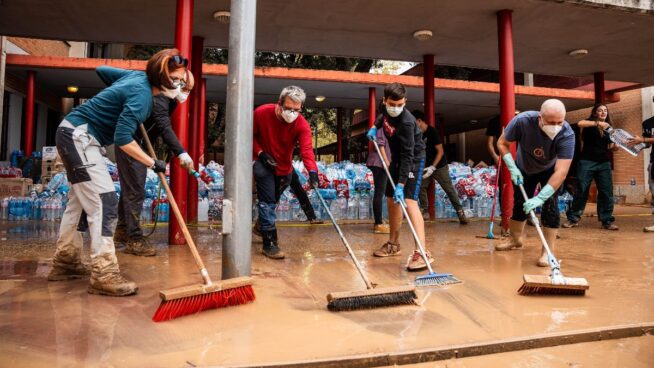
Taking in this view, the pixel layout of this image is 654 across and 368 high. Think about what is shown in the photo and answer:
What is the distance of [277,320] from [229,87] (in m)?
1.67

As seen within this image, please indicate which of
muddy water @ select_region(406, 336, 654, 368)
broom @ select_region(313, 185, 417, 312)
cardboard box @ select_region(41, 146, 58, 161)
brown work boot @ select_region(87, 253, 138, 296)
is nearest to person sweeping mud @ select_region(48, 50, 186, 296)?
brown work boot @ select_region(87, 253, 138, 296)

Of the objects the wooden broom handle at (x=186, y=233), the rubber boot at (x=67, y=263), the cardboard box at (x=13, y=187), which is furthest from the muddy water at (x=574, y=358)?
the cardboard box at (x=13, y=187)

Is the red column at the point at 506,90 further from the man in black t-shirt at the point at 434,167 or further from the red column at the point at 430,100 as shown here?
the red column at the point at 430,100

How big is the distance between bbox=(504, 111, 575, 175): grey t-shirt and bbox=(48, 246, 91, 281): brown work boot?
411cm

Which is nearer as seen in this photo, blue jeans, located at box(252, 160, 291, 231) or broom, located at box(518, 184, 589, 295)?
broom, located at box(518, 184, 589, 295)

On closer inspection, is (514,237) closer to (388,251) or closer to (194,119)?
(388,251)

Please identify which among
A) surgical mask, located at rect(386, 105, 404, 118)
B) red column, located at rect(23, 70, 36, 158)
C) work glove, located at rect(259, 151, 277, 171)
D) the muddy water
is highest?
red column, located at rect(23, 70, 36, 158)

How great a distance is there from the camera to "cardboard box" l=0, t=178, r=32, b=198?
7715 millimetres

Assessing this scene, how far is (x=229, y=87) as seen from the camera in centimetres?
308

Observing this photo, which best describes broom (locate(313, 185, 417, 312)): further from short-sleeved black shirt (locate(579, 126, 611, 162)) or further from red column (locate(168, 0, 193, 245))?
short-sleeved black shirt (locate(579, 126, 611, 162))

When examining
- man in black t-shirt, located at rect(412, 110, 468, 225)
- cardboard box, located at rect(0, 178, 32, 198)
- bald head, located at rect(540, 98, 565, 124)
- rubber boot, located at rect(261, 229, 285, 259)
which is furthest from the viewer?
cardboard box, located at rect(0, 178, 32, 198)

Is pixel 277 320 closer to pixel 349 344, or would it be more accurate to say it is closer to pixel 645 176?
pixel 349 344

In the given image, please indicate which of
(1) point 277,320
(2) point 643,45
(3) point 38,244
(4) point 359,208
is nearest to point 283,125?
(1) point 277,320

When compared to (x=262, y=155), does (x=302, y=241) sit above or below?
below
